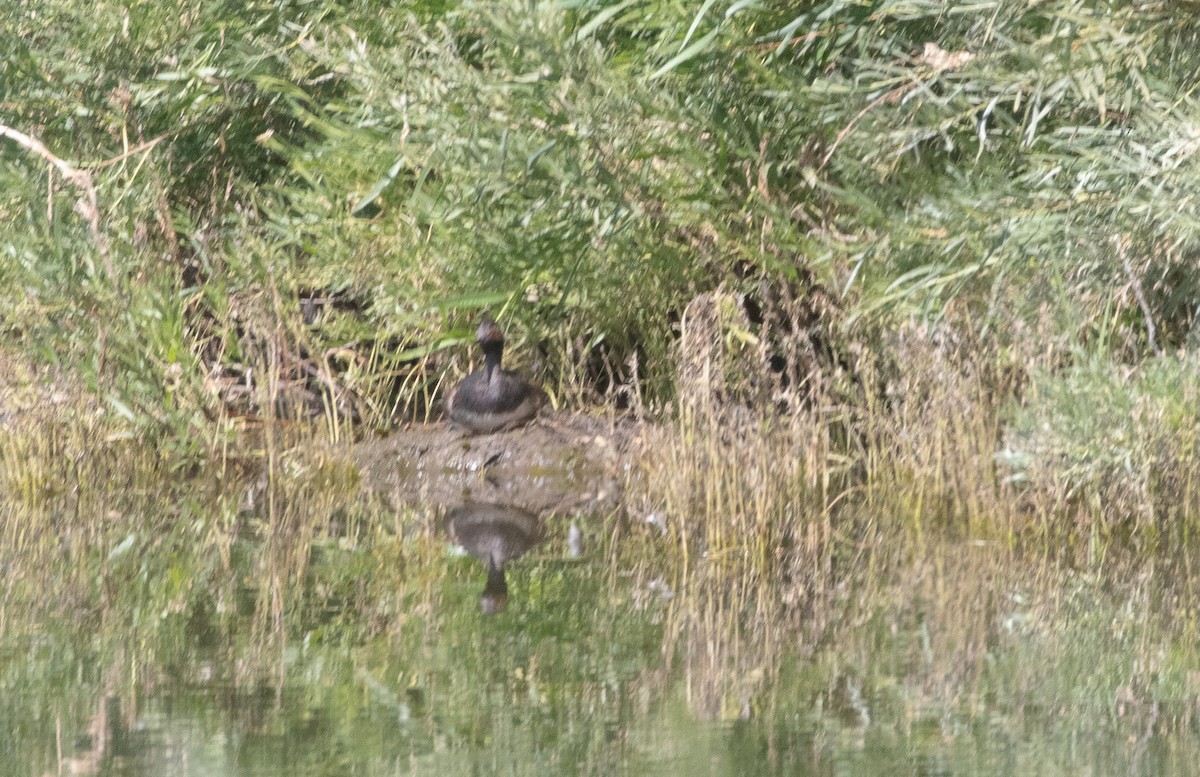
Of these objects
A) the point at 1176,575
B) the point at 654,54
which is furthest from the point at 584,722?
the point at 654,54

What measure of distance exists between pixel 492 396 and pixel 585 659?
3.63 m

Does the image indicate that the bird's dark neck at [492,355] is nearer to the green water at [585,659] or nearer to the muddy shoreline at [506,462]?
the muddy shoreline at [506,462]

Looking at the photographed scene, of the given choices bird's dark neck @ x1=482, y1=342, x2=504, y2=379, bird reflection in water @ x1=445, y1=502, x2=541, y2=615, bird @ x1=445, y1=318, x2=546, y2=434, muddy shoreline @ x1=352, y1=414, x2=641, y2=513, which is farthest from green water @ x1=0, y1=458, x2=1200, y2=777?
bird's dark neck @ x1=482, y1=342, x2=504, y2=379

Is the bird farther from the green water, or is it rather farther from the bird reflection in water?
the green water

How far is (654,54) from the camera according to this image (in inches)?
281

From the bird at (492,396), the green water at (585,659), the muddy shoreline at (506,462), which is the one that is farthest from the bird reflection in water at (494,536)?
the bird at (492,396)

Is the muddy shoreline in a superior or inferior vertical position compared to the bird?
inferior

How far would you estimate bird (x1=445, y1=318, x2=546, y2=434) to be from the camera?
309 inches

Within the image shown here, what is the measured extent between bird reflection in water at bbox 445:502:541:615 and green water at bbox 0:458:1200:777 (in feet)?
0.21

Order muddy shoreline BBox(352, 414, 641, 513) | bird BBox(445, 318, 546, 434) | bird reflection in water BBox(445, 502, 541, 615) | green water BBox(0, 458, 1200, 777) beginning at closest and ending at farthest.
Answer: green water BBox(0, 458, 1200, 777), bird reflection in water BBox(445, 502, 541, 615), muddy shoreline BBox(352, 414, 641, 513), bird BBox(445, 318, 546, 434)

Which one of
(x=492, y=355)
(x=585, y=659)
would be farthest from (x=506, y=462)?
(x=585, y=659)

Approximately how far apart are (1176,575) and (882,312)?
1842 millimetres

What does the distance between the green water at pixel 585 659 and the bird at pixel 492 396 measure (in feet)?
5.27

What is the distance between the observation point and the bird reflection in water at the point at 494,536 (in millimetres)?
5227
